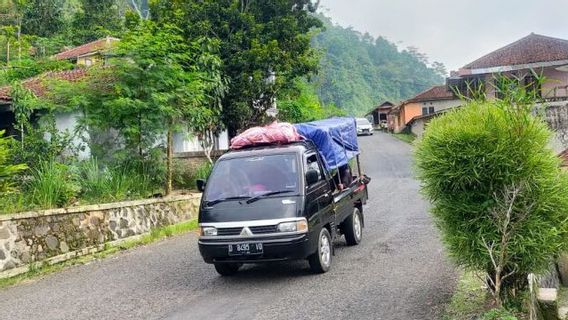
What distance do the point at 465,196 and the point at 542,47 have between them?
25.6m

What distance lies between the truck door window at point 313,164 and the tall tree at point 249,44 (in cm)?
1130

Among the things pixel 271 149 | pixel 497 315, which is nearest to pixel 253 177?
pixel 271 149

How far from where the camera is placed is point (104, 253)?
35.2 feet

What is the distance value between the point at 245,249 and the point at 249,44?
14452mm

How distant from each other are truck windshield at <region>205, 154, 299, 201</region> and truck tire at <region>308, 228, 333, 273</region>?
3.03 feet

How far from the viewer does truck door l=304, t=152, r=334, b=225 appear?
762cm

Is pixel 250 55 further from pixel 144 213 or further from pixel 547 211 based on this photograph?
pixel 547 211

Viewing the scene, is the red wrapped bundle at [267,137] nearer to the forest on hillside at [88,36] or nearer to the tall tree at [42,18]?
the forest on hillside at [88,36]

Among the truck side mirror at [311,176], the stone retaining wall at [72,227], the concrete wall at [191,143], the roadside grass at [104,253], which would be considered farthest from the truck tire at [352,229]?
the concrete wall at [191,143]

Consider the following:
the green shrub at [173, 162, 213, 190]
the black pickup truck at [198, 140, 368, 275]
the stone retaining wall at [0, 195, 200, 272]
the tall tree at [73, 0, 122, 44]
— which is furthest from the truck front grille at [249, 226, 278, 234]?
the tall tree at [73, 0, 122, 44]

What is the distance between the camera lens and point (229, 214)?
7414mm

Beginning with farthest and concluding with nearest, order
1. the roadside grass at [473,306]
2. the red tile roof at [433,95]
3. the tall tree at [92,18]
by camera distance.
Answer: the red tile roof at [433,95] < the tall tree at [92,18] < the roadside grass at [473,306]

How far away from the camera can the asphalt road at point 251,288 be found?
20.5 feet

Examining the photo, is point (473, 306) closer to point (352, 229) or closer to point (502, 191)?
point (502, 191)
